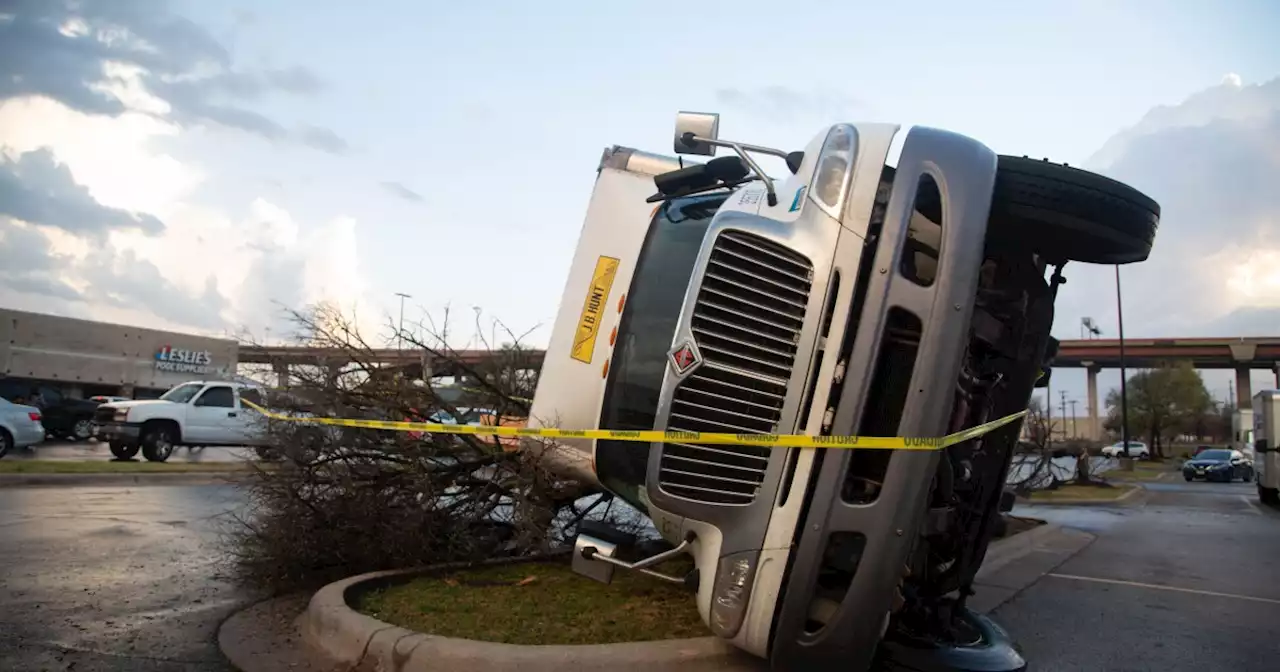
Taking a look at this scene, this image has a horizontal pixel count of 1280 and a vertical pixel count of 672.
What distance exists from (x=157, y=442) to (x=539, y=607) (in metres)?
16.4

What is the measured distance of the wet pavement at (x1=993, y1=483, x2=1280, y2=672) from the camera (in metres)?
5.04

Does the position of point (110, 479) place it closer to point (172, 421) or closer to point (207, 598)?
point (172, 421)

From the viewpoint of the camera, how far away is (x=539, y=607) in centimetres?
506

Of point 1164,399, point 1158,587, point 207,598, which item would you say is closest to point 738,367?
point 207,598

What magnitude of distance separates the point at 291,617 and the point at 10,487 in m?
9.54

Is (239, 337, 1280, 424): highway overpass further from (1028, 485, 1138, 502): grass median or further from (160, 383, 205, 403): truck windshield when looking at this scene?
(160, 383, 205, 403): truck windshield

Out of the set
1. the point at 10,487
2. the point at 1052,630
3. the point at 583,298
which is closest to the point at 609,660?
the point at 583,298

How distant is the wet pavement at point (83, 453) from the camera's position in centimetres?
1841

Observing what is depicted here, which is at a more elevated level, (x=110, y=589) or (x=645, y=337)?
(x=645, y=337)

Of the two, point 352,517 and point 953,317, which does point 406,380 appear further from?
point 953,317

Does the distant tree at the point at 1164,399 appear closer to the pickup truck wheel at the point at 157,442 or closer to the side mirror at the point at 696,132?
the pickup truck wheel at the point at 157,442

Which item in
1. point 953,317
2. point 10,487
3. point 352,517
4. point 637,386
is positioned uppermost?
point 953,317

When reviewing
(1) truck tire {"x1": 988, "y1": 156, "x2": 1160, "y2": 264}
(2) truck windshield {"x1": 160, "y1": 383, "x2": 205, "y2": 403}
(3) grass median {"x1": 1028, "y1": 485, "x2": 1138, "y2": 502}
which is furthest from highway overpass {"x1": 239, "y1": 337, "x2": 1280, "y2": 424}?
(1) truck tire {"x1": 988, "y1": 156, "x2": 1160, "y2": 264}

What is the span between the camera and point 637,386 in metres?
3.98
